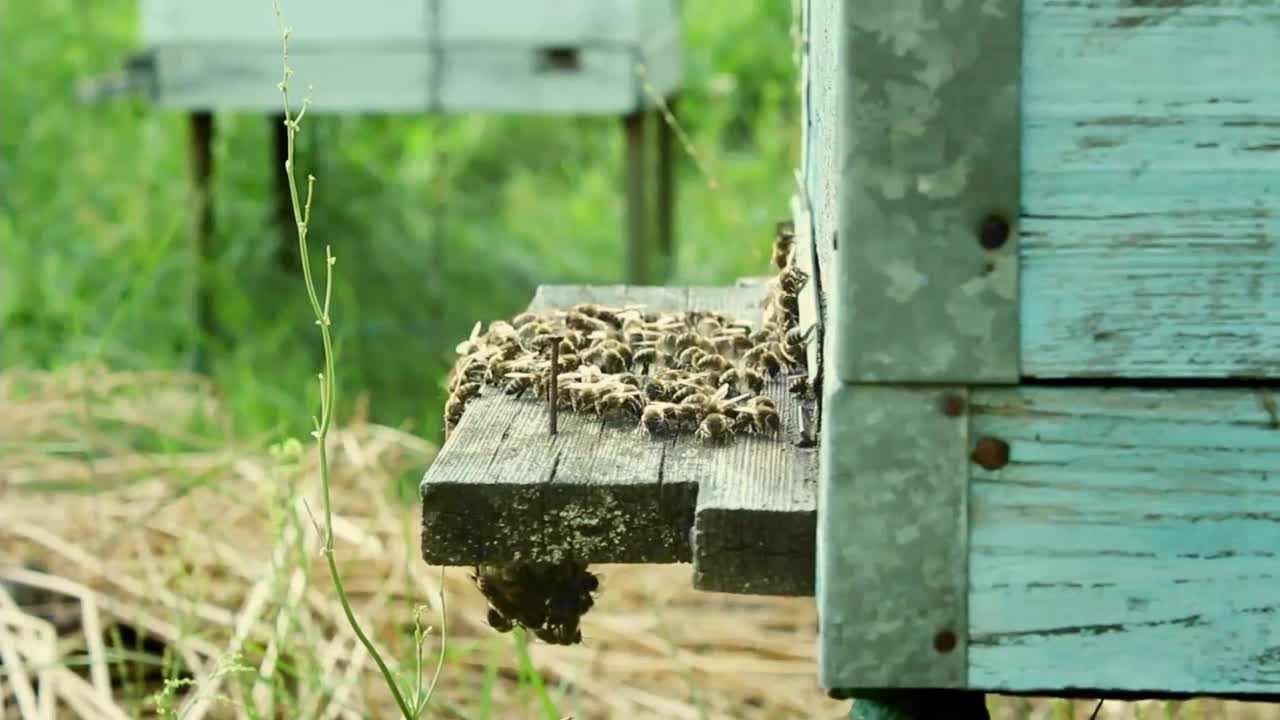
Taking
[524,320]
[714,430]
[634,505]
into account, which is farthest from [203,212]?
[634,505]

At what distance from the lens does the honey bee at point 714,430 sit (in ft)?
6.32

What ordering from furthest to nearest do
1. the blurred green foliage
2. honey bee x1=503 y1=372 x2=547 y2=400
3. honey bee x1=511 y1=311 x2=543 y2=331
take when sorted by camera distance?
the blurred green foliage, honey bee x1=511 y1=311 x2=543 y2=331, honey bee x1=503 y1=372 x2=547 y2=400

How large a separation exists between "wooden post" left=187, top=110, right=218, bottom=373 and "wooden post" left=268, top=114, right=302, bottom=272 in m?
0.68

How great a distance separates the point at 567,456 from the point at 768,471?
0.74ft

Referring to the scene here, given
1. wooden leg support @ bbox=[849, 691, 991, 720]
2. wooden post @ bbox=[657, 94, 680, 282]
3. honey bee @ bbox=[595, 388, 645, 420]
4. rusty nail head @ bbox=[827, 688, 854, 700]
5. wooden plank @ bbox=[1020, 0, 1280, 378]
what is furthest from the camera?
wooden post @ bbox=[657, 94, 680, 282]

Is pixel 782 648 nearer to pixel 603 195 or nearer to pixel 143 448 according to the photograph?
pixel 143 448

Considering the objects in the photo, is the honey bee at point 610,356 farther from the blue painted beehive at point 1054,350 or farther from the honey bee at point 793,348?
the blue painted beehive at point 1054,350

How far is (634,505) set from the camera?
5.89 ft

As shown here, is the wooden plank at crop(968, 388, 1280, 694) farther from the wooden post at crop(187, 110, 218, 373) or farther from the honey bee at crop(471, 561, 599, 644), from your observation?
the wooden post at crop(187, 110, 218, 373)

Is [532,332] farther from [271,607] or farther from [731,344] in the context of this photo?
[271,607]

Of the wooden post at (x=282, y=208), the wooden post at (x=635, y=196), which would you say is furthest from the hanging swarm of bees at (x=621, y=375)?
the wooden post at (x=282, y=208)

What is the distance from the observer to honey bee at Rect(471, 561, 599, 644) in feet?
6.97

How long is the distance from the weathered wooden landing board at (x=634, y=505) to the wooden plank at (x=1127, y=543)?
21 centimetres

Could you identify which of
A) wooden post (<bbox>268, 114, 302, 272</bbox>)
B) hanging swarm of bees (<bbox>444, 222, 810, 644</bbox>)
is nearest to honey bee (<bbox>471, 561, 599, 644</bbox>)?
hanging swarm of bees (<bbox>444, 222, 810, 644</bbox>)
